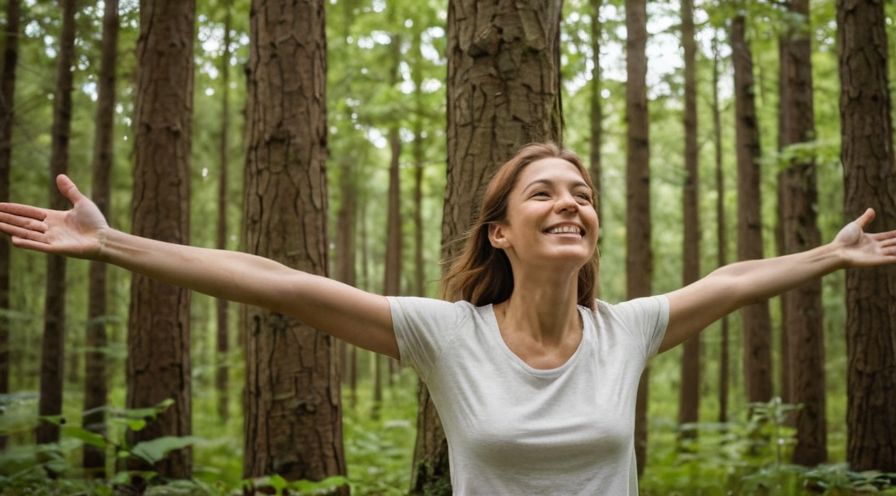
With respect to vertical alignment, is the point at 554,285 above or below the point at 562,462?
above

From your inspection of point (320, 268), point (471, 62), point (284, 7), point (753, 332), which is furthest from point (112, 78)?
point (753, 332)

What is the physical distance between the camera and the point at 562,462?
8.67 feet

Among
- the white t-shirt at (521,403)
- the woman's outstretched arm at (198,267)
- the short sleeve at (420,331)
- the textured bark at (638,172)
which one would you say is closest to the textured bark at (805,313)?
the textured bark at (638,172)

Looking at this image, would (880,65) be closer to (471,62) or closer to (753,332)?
(471,62)

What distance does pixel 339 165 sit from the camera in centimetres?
2070

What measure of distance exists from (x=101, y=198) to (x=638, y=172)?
7211 millimetres

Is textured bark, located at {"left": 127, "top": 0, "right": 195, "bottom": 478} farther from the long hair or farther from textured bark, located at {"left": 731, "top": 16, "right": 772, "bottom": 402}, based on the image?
textured bark, located at {"left": 731, "top": 16, "right": 772, "bottom": 402}

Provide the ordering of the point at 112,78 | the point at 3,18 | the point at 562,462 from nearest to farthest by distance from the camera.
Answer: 1. the point at 562,462
2. the point at 112,78
3. the point at 3,18

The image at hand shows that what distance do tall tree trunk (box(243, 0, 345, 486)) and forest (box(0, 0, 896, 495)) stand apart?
0.06 ft

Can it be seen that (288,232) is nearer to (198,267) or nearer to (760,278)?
(198,267)

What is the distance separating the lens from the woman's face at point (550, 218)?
2875 millimetres

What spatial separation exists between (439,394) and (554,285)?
59 centimetres

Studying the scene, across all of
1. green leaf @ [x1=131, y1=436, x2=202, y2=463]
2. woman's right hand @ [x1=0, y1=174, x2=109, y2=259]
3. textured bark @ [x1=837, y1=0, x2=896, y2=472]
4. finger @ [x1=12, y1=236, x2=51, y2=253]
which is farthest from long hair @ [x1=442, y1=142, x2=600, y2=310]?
textured bark @ [x1=837, y1=0, x2=896, y2=472]

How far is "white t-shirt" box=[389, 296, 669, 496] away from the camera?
8.64 feet
